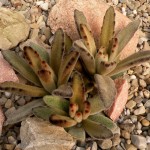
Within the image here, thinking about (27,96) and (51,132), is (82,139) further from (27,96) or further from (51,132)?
(27,96)

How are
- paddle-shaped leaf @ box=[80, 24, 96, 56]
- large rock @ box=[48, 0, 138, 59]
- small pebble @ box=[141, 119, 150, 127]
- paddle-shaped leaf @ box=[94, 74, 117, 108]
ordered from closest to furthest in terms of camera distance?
paddle-shaped leaf @ box=[94, 74, 117, 108] → paddle-shaped leaf @ box=[80, 24, 96, 56] → small pebble @ box=[141, 119, 150, 127] → large rock @ box=[48, 0, 138, 59]

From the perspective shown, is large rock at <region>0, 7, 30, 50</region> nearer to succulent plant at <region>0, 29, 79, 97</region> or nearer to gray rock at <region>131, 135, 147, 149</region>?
succulent plant at <region>0, 29, 79, 97</region>

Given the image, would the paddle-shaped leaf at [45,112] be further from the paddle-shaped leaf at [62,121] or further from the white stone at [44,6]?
the white stone at [44,6]

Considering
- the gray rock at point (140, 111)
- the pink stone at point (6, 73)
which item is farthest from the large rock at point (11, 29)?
the gray rock at point (140, 111)

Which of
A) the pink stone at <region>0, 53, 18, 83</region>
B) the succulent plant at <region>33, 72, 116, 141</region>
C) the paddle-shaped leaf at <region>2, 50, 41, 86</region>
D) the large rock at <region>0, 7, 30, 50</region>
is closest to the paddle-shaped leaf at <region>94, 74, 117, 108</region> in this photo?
the succulent plant at <region>33, 72, 116, 141</region>

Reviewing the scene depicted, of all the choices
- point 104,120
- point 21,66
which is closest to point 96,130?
point 104,120

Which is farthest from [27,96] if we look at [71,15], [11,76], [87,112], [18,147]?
[71,15]

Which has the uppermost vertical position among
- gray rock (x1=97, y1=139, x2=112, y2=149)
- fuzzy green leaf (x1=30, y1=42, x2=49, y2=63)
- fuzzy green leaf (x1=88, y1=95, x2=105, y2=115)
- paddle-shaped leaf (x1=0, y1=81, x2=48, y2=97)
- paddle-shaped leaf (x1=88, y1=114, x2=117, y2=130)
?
fuzzy green leaf (x1=30, y1=42, x2=49, y2=63)
